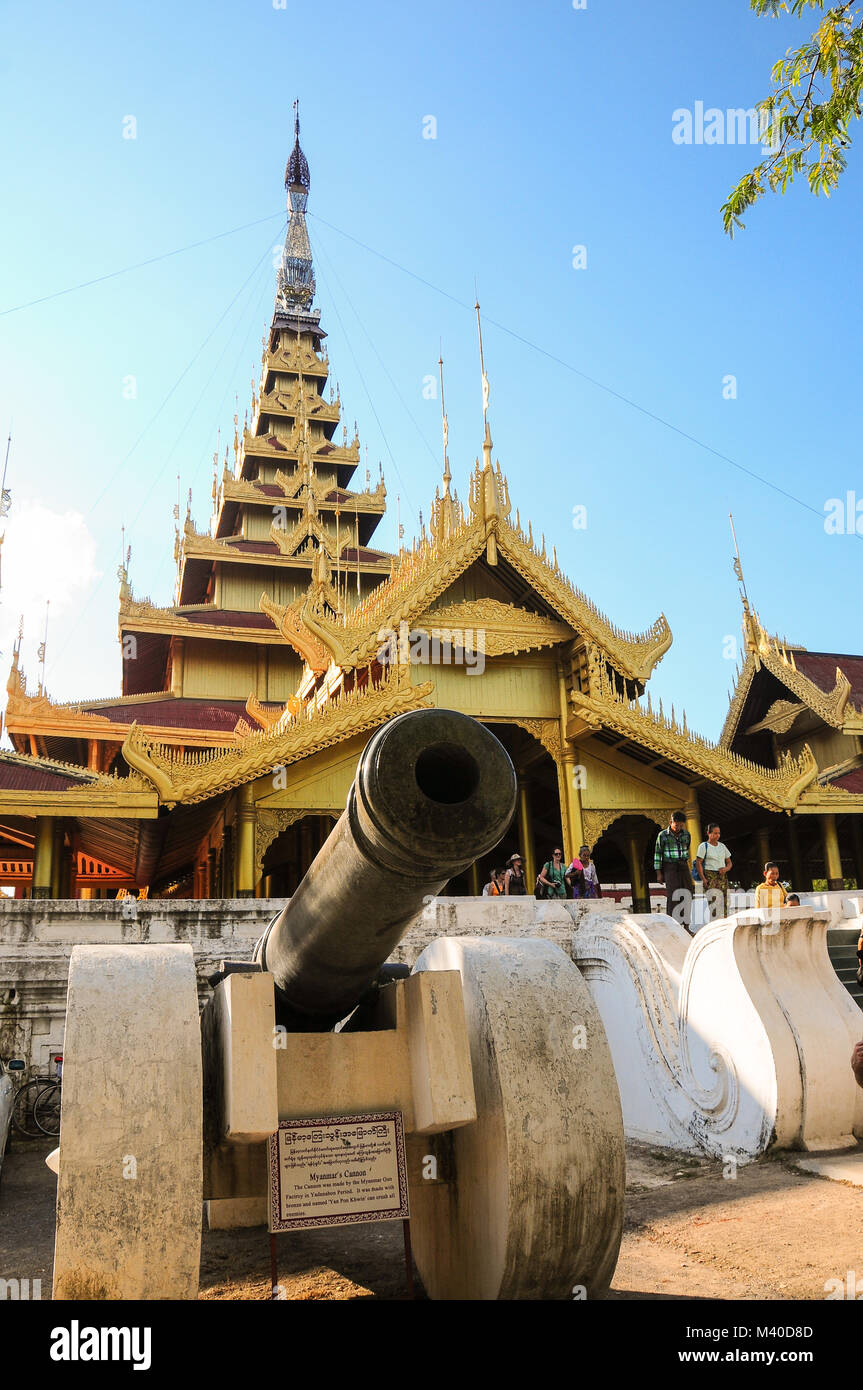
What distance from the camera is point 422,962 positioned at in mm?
4547

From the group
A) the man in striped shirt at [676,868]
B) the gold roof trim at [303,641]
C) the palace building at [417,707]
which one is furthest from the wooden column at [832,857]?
the gold roof trim at [303,641]

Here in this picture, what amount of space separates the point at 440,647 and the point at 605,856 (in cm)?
990

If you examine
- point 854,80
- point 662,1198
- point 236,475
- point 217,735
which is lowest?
point 662,1198

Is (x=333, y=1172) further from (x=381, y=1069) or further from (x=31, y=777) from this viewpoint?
(x=31, y=777)

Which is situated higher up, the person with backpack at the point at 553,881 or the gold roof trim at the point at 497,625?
the gold roof trim at the point at 497,625

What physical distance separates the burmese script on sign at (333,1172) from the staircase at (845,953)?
6413 mm

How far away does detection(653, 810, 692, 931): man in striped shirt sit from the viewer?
374 inches

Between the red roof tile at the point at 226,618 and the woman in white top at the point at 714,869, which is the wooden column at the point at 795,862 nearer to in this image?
the woman in white top at the point at 714,869

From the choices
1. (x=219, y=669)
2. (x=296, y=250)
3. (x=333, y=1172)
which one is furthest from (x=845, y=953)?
(x=296, y=250)

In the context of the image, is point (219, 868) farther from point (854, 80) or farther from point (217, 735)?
point (854, 80)

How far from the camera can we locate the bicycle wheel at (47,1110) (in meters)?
7.75

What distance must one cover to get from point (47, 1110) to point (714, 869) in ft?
20.1

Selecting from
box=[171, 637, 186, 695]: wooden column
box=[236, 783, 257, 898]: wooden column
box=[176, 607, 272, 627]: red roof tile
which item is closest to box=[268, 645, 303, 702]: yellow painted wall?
box=[176, 607, 272, 627]: red roof tile

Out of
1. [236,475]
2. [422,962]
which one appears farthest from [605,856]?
[422,962]
